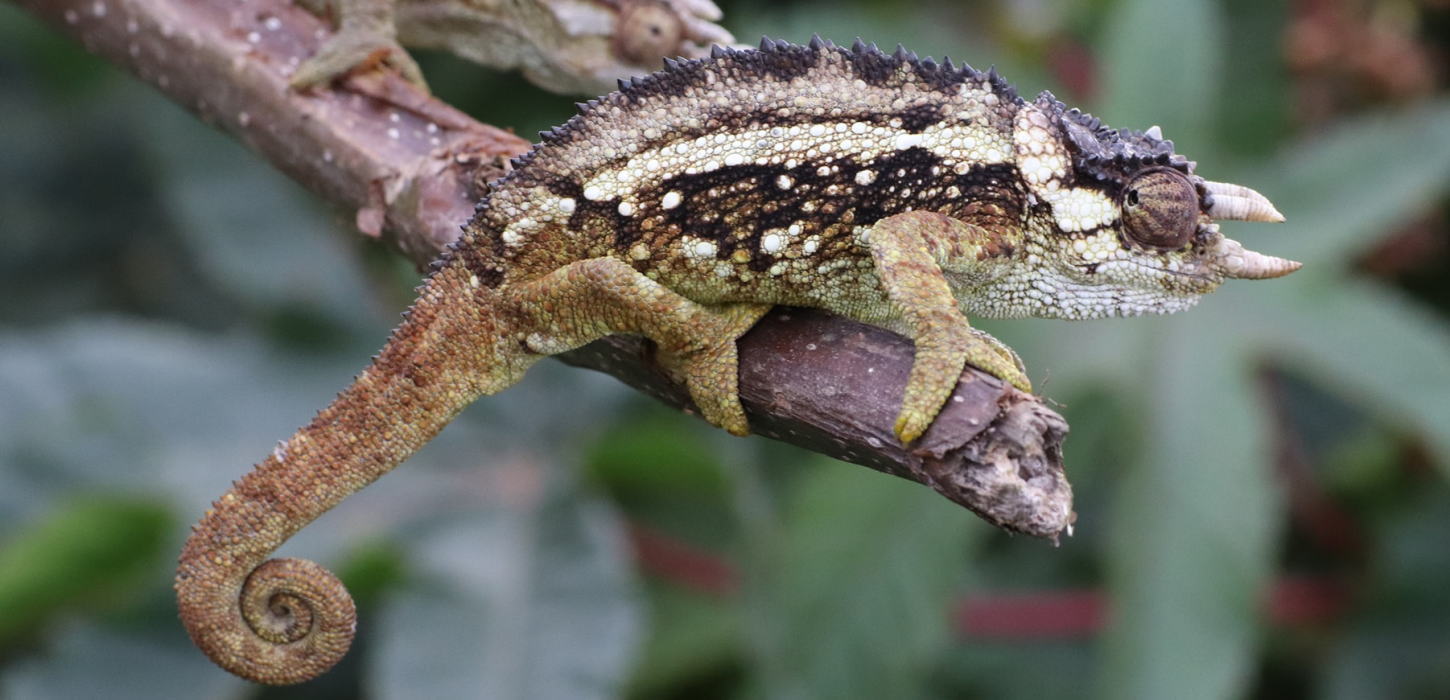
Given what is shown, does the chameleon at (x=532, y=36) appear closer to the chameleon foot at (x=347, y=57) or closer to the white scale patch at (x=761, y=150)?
the chameleon foot at (x=347, y=57)

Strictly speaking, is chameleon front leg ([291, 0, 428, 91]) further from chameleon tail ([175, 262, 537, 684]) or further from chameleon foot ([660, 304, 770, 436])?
chameleon foot ([660, 304, 770, 436])

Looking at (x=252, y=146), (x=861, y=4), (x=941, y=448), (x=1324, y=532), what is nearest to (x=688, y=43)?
(x=252, y=146)

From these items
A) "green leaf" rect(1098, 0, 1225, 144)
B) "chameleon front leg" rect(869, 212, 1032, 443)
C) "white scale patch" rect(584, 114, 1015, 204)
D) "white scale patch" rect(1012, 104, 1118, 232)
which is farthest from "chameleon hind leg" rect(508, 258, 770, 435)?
"green leaf" rect(1098, 0, 1225, 144)

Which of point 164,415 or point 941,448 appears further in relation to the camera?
point 164,415

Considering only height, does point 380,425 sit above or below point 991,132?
below

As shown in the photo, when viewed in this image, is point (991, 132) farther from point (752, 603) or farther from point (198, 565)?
point (752, 603)

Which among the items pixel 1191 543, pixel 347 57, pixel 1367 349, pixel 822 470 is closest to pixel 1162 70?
pixel 1367 349
